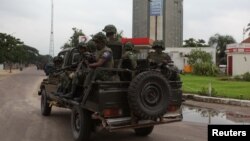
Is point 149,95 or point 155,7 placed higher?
point 155,7

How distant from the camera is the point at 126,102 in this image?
25.2ft

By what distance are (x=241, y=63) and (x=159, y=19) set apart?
12.9 m

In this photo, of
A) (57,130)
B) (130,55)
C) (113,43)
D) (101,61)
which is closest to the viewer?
(101,61)

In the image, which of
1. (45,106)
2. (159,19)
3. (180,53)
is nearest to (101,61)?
(45,106)

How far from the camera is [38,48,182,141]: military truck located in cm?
742

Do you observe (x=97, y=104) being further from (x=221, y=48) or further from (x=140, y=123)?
(x=221, y=48)

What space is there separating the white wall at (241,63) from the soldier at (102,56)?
3660 centimetres

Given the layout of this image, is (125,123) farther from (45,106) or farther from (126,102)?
(45,106)

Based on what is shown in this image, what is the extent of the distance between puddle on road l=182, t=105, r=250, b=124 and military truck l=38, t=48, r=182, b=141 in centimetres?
350

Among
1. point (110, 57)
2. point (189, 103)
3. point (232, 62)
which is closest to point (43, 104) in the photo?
point (110, 57)

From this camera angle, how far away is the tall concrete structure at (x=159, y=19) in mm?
49562

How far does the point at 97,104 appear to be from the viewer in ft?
24.4

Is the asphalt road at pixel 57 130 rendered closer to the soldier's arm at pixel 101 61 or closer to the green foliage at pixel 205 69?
the soldier's arm at pixel 101 61

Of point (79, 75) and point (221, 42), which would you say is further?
point (221, 42)
